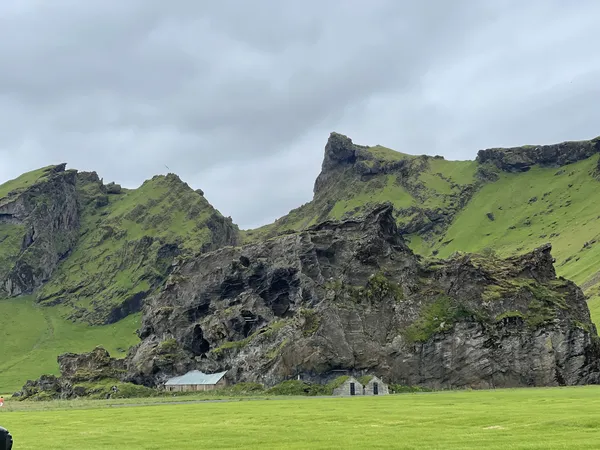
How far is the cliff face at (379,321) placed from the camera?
15138 centimetres

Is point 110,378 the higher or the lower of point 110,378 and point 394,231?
the lower

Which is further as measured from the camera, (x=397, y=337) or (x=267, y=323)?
(x=267, y=323)

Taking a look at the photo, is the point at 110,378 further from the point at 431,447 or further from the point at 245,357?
the point at 431,447

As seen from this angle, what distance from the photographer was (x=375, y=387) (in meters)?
135

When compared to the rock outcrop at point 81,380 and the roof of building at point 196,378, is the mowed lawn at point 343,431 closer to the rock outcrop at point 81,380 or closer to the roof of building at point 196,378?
the roof of building at point 196,378

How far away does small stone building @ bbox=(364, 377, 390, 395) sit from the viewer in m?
134

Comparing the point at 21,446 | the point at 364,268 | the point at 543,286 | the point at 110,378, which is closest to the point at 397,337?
the point at 364,268

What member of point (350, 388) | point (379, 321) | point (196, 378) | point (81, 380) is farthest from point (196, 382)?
point (379, 321)

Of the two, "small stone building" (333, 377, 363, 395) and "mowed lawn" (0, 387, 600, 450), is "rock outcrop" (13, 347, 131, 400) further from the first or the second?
"mowed lawn" (0, 387, 600, 450)

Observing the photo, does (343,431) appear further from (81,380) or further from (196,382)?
(81,380)

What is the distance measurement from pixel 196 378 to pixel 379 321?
50.2m

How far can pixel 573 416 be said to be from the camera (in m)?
50.9

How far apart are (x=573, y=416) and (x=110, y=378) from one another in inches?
6007

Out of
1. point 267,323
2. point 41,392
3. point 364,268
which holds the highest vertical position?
point 364,268
